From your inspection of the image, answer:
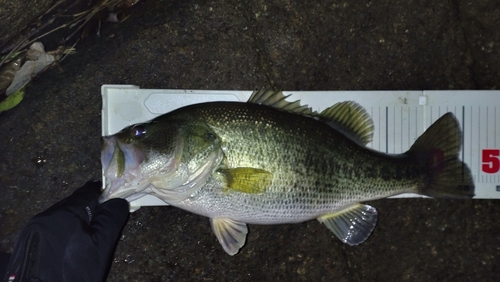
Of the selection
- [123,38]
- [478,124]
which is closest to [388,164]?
[478,124]

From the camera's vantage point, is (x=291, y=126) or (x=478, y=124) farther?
(x=478, y=124)

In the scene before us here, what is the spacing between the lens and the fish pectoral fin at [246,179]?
6.41ft

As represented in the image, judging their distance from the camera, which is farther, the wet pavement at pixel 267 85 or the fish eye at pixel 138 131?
the wet pavement at pixel 267 85

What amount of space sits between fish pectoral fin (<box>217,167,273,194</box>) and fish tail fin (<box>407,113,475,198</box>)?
85 centimetres

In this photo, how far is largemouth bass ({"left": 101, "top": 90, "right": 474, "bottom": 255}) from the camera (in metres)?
1.94

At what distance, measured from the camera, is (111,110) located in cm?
230

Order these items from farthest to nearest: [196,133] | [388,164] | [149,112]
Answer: [149,112]
[388,164]
[196,133]

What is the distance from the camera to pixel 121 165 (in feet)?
6.33

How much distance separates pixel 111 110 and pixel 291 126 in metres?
0.98

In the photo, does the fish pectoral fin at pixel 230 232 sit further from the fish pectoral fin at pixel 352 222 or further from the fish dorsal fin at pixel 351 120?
the fish dorsal fin at pixel 351 120

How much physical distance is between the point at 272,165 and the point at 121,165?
69 centimetres

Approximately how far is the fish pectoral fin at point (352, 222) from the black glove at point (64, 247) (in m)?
1.15

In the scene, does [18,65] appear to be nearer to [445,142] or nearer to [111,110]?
[111,110]

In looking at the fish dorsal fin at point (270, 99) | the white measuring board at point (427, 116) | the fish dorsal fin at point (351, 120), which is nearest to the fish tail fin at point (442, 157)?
the white measuring board at point (427, 116)
